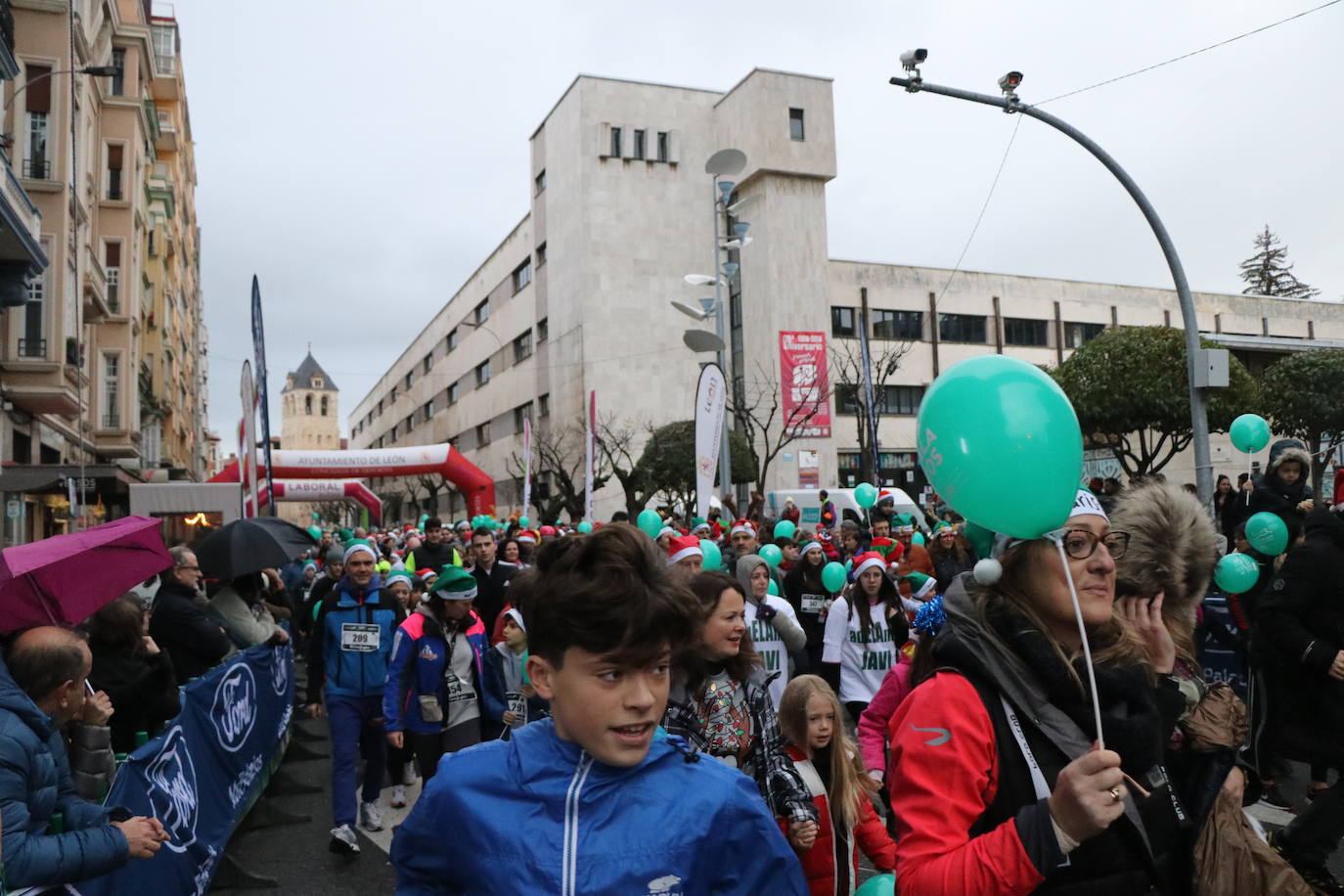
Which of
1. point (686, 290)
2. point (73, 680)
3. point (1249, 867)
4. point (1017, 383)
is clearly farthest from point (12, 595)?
point (686, 290)

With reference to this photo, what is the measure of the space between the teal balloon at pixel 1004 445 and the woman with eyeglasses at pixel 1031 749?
0.35 feet

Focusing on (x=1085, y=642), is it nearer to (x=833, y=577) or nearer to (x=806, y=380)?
(x=833, y=577)

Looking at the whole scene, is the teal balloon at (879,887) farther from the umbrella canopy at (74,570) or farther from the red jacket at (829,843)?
the umbrella canopy at (74,570)

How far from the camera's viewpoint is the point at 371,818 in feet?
24.5

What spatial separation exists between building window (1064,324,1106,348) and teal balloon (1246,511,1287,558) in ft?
159

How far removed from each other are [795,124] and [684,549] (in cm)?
4162

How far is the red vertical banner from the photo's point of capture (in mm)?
41000

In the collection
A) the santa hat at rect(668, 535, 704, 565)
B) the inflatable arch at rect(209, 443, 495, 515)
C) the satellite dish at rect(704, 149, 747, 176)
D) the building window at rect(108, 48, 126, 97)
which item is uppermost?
the building window at rect(108, 48, 126, 97)

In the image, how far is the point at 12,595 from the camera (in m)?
4.19

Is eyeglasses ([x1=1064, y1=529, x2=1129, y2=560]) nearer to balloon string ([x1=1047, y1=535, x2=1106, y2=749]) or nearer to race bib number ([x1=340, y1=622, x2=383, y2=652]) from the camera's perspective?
balloon string ([x1=1047, y1=535, x2=1106, y2=749])

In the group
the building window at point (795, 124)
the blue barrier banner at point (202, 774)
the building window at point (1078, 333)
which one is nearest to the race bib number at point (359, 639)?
the blue barrier banner at point (202, 774)

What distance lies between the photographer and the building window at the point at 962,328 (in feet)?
164

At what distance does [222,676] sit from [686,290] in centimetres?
4082

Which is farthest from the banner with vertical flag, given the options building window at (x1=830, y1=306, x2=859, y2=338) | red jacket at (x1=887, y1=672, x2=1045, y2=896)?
building window at (x1=830, y1=306, x2=859, y2=338)
